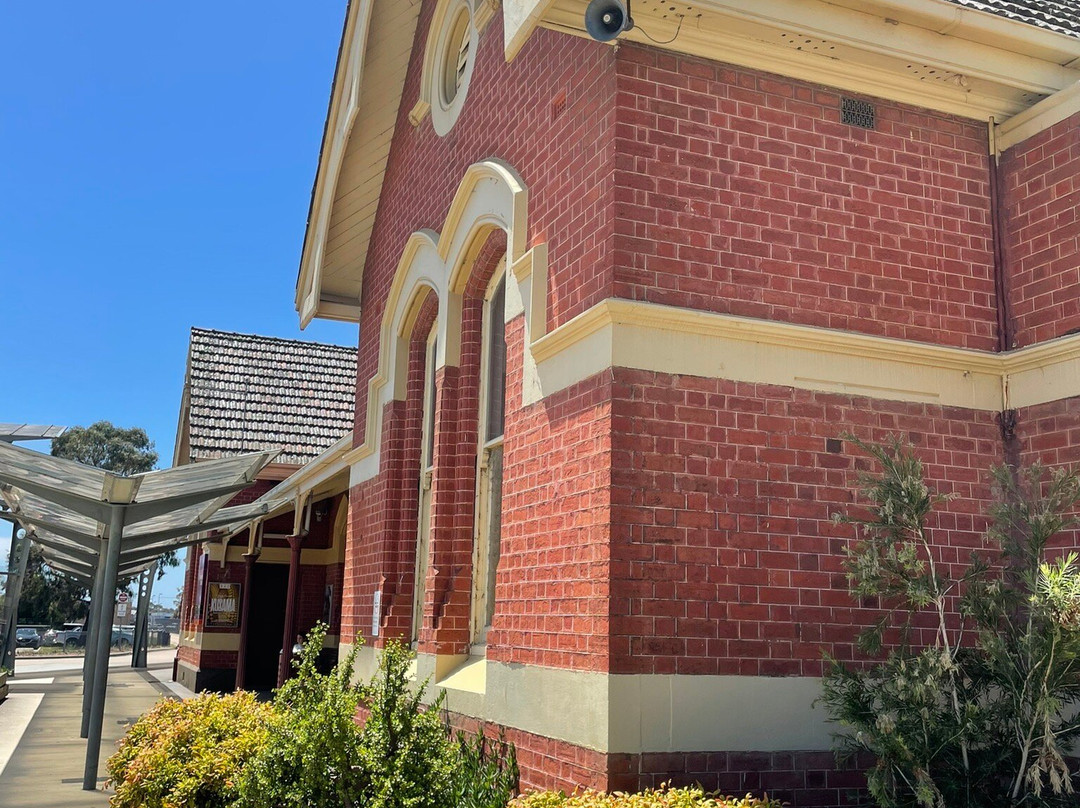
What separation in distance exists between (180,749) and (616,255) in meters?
5.15

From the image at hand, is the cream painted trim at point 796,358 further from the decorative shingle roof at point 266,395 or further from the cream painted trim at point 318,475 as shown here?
the decorative shingle roof at point 266,395

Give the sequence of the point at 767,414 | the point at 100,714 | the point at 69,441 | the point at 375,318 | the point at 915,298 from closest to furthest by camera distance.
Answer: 1. the point at 767,414
2. the point at 915,298
3. the point at 100,714
4. the point at 375,318
5. the point at 69,441

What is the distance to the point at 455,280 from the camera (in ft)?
31.5

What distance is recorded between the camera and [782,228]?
6.89 m

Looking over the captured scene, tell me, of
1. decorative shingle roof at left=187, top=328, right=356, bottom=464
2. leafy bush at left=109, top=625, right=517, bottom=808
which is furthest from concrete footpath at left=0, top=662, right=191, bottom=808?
decorative shingle roof at left=187, top=328, right=356, bottom=464

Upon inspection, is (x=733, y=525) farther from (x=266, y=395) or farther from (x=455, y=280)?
(x=266, y=395)

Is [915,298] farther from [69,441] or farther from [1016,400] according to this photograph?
[69,441]

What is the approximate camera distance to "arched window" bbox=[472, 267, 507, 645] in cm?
898

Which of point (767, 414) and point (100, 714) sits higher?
point (767, 414)

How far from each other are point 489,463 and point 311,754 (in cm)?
337

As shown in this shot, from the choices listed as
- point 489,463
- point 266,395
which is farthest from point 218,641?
point 489,463

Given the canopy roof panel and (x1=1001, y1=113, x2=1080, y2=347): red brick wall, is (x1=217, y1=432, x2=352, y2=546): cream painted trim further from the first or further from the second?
(x1=1001, y1=113, x2=1080, y2=347): red brick wall

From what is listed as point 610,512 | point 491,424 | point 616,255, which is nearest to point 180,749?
point 491,424

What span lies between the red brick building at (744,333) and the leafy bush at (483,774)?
0.55 ft
